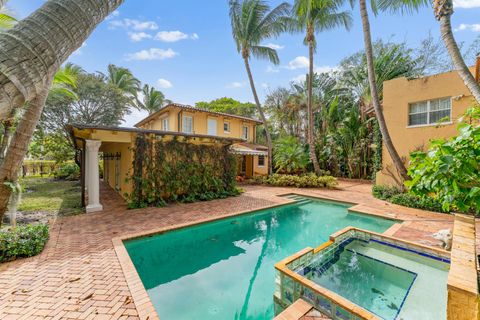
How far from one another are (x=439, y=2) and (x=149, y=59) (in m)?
21.7

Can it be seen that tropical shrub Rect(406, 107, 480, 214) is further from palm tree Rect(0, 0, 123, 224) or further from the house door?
the house door

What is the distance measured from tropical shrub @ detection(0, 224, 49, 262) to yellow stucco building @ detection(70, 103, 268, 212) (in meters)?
4.66

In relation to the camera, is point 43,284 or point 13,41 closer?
point 13,41

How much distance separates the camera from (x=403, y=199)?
13.3 meters

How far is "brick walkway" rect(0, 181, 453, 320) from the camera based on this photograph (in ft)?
14.4

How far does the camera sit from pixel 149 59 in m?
21.1

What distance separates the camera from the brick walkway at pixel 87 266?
439 centimetres

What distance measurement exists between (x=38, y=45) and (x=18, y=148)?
546 cm

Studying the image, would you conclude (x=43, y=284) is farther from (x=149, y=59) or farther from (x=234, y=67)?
(x=234, y=67)

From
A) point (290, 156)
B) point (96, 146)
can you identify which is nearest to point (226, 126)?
point (290, 156)

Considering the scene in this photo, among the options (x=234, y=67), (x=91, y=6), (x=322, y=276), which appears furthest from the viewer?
(x=234, y=67)

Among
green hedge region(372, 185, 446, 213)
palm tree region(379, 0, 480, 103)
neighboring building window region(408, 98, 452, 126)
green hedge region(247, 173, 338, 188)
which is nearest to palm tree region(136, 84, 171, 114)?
green hedge region(247, 173, 338, 188)

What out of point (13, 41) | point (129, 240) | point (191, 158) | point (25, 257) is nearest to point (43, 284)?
point (25, 257)

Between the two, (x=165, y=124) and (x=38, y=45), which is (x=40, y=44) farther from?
(x=165, y=124)
